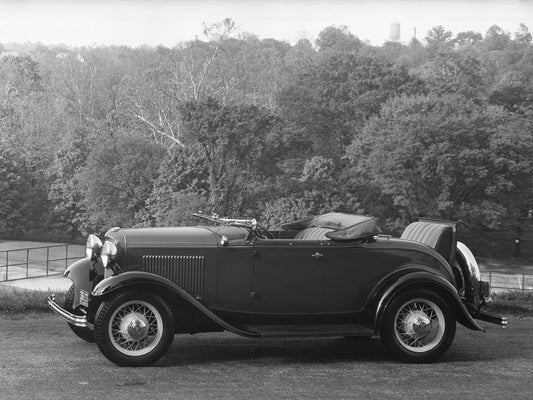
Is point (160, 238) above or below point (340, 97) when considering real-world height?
below

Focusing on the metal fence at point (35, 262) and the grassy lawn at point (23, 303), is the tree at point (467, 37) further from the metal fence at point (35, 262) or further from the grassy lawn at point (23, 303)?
the grassy lawn at point (23, 303)

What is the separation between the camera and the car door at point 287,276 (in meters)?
7.54

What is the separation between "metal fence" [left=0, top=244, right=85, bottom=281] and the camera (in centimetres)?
4559

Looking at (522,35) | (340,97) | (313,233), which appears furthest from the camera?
(522,35)

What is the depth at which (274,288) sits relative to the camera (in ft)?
24.8

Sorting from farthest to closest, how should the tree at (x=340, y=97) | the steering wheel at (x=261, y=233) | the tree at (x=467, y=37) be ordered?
the tree at (x=467, y=37), the tree at (x=340, y=97), the steering wheel at (x=261, y=233)

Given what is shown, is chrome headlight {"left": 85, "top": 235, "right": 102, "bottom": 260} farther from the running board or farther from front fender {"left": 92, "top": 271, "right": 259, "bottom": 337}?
the running board

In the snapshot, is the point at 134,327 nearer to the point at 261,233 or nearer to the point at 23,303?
the point at 261,233

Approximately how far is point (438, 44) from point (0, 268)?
449 feet

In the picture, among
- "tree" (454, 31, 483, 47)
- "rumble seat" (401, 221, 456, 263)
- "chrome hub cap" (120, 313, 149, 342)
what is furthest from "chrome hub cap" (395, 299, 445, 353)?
"tree" (454, 31, 483, 47)

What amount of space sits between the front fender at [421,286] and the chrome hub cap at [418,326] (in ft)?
0.51

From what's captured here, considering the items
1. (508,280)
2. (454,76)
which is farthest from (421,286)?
(454,76)

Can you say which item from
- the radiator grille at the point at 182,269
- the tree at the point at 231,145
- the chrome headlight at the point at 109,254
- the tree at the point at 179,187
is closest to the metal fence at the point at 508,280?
the tree at the point at 231,145

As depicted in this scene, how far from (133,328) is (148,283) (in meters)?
0.41
